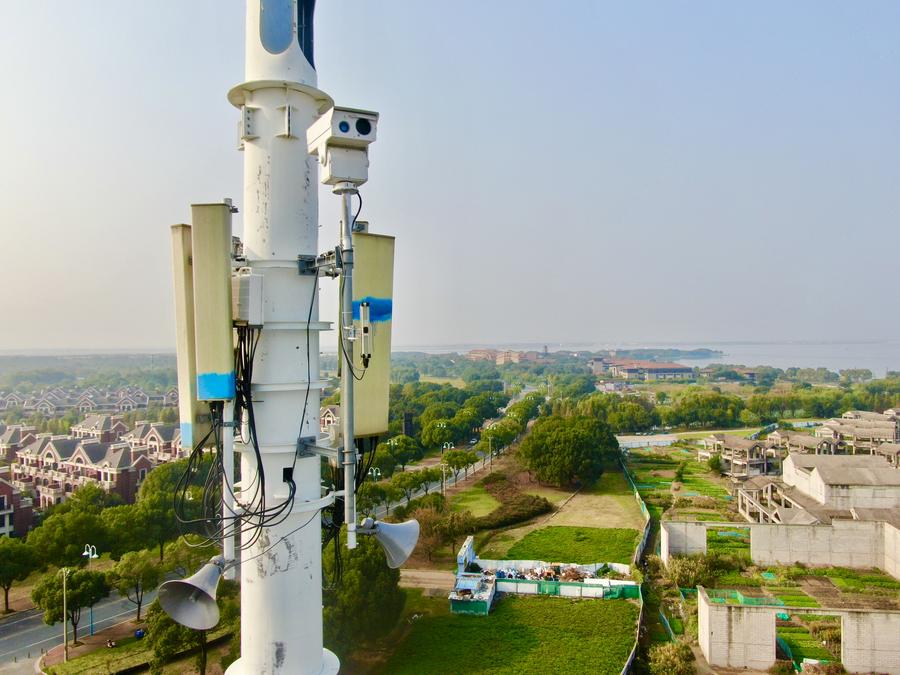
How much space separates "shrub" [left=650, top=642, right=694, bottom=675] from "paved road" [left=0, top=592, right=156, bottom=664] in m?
14.3

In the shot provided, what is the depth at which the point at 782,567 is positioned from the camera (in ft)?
65.5

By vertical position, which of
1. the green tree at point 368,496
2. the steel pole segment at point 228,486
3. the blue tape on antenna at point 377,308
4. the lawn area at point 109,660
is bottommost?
the lawn area at point 109,660

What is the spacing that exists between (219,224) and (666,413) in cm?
5398

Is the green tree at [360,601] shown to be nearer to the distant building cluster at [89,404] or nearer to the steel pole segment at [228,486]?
the steel pole segment at [228,486]

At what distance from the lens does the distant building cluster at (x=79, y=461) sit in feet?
91.2

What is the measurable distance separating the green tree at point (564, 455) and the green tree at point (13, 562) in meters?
21.3

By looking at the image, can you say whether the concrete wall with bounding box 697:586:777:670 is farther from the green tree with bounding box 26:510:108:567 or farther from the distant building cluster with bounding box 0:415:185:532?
the distant building cluster with bounding box 0:415:185:532

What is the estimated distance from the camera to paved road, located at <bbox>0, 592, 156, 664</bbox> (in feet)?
50.6

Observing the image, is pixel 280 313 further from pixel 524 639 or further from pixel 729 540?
pixel 729 540

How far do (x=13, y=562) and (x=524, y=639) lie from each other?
14.8 m

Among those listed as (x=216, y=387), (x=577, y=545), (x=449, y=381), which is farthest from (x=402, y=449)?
(x=449, y=381)

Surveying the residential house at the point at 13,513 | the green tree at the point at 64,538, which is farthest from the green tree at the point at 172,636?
the residential house at the point at 13,513

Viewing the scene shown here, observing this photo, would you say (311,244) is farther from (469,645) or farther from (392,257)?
(469,645)

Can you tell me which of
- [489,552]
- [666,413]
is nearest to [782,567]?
[489,552]
